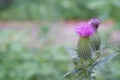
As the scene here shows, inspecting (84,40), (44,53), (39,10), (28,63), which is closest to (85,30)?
(84,40)

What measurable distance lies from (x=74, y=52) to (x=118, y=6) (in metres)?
3.06

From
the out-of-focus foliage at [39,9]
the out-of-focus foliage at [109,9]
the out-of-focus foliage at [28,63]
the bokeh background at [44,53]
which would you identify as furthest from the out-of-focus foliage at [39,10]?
the out-of-focus foliage at [28,63]

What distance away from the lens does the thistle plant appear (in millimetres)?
2666

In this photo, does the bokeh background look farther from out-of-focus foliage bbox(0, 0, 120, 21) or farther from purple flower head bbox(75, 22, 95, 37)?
out-of-focus foliage bbox(0, 0, 120, 21)

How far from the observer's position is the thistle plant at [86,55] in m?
2.67

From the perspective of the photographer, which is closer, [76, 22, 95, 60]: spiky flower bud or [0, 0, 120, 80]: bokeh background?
[76, 22, 95, 60]: spiky flower bud

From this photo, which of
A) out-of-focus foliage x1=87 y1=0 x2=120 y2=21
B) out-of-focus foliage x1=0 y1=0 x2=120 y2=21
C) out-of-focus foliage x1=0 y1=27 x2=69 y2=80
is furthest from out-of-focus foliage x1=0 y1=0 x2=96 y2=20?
out-of-focus foliage x1=0 y1=27 x2=69 y2=80

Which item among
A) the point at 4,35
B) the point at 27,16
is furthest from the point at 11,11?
the point at 4,35

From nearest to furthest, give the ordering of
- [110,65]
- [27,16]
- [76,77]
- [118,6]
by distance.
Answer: [76,77] < [110,65] < [118,6] < [27,16]

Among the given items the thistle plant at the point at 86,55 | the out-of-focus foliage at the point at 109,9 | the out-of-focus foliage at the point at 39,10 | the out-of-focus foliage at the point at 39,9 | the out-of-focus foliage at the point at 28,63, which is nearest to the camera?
the thistle plant at the point at 86,55

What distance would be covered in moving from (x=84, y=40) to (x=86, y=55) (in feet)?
0.36

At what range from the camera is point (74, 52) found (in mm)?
2799

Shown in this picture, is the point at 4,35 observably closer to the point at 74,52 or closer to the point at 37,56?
the point at 37,56

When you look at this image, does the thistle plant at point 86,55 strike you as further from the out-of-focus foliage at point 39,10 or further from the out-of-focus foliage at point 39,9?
the out-of-focus foliage at point 39,10
